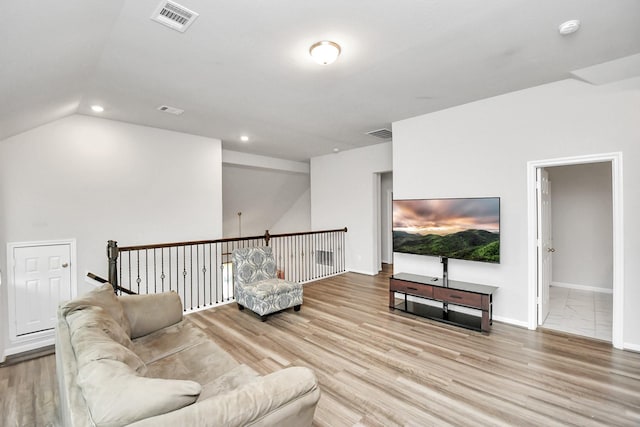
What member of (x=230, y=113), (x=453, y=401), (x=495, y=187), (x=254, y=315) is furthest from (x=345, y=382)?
(x=230, y=113)

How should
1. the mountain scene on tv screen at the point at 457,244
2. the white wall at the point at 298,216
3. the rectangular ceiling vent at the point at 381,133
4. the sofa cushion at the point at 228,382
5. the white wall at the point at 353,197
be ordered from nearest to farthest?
the sofa cushion at the point at 228,382 < the mountain scene on tv screen at the point at 457,244 < the rectangular ceiling vent at the point at 381,133 < the white wall at the point at 353,197 < the white wall at the point at 298,216

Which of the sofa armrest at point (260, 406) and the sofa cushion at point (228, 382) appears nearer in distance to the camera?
the sofa armrest at point (260, 406)

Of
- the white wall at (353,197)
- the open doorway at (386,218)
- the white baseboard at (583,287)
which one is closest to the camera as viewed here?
the white baseboard at (583,287)

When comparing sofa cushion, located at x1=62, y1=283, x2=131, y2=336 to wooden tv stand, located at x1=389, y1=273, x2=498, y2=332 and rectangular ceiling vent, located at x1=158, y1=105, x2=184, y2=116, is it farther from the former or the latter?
wooden tv stand, located at x1=389, y1=273, x2=498, y2=332

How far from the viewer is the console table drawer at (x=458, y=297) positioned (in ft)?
11.2

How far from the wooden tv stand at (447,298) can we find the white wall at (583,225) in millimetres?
2921

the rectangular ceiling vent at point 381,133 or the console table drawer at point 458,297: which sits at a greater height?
the rectangular ceiling vent at point 381,133

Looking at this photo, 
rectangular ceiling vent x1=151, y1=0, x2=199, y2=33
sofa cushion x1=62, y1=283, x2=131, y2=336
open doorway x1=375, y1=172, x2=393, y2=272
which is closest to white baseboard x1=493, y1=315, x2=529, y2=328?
open doorway x1=375, y1=172, x2=393, y2=272

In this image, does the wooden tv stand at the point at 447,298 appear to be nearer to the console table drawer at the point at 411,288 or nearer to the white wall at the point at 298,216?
the console table drawer at the point at 411,288

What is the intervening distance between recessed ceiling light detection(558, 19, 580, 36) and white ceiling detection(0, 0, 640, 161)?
52 mm

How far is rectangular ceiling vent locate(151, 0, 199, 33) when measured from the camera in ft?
6.50

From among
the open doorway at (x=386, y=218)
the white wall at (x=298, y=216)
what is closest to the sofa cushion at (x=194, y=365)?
the open doorway at (x=386, y=218)

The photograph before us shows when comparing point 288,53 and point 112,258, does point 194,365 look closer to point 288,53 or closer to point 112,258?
point 112,258

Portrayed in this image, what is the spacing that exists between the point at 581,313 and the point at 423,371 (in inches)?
120
